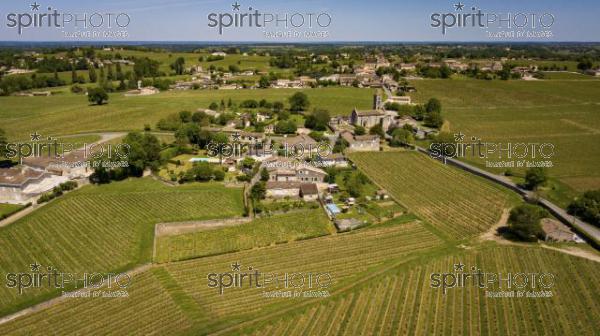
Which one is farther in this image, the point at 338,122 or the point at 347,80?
the point at 347,80

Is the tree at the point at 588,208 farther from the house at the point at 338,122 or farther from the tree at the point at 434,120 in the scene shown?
the house at the point at 338,122


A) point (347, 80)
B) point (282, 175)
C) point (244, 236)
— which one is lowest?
point (244, 236)

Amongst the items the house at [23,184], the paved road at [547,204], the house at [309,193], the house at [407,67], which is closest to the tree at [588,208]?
the paved road at [547,204]

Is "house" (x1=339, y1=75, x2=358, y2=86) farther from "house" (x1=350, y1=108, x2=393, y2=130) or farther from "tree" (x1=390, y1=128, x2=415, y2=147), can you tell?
"tree" (x1=390, y1=128, x2=415, y2=147)

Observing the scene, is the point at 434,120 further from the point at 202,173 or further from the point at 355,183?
the point at 202,173

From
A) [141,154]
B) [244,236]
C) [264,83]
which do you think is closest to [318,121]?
[141,154]

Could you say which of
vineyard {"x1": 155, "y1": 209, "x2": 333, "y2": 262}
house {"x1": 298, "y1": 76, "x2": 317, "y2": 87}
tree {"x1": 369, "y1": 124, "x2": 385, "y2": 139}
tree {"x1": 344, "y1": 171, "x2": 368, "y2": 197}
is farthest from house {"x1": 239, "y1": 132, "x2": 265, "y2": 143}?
house {"x1": 298, "y1": 76, "x2": 317, "y2": 87}

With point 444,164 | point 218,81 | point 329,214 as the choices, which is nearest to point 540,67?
point 218,81
